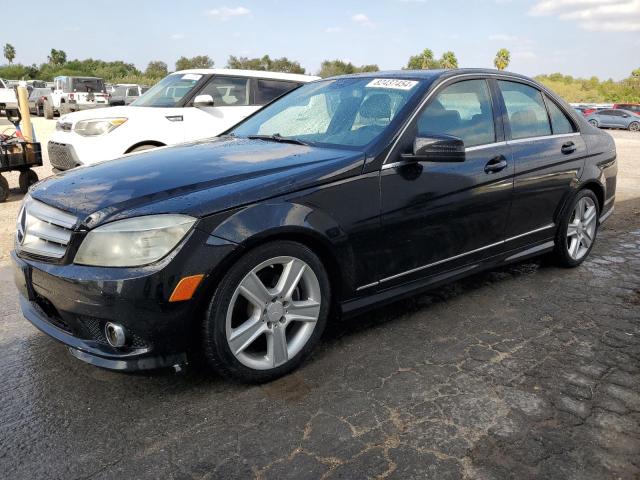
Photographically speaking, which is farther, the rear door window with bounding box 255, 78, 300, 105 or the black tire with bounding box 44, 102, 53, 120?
the black tire with bounding box 44, 102, 53, 120

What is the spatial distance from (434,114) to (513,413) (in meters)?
1.87

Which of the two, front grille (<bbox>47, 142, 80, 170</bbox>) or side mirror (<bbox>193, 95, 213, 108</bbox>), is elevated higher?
side mirror (<bbox>193, 95, 213, 108</bbox>)

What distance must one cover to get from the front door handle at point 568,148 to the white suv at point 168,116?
4.68m

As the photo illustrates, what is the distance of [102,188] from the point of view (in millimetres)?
2844

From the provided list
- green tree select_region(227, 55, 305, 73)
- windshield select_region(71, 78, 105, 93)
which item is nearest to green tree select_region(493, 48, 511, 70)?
green tree select_region(227, 55, 305, 73)

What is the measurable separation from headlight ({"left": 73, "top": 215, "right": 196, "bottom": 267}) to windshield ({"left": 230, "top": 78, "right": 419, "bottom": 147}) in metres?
1.25

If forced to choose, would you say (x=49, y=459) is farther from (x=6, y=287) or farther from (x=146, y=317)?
(x=6, y=287)

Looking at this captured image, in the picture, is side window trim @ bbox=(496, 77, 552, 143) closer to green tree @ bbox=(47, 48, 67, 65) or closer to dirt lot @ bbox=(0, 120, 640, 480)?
dirt lot @ bbox=(0, 120, 640, 480)

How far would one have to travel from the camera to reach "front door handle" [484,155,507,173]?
12.4ft

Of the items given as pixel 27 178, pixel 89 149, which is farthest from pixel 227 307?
pixel 27 178

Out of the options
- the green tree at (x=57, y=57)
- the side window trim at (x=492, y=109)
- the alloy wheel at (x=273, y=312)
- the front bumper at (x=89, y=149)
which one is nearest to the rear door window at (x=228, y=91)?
the front bumper at (x=89, y=149)

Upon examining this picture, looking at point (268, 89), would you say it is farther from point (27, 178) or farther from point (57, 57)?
point (57, 57)

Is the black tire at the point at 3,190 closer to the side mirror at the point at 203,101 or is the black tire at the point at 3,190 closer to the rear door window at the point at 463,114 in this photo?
the side mirror at the point at 203,101

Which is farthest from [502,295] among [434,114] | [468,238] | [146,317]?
[146,317]
